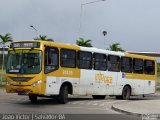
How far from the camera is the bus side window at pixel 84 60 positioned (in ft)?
84.0

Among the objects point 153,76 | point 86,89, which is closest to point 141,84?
point 153,76

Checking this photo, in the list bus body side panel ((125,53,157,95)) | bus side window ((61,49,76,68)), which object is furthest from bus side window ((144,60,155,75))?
bus side window ((61,49,76,68))

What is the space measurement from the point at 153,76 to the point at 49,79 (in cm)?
1223

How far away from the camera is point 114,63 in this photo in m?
29.0

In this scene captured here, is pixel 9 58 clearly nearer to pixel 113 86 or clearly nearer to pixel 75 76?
pixel 75 76

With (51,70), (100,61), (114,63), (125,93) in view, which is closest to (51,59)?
(51,70)

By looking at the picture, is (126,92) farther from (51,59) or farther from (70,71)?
(51,59)

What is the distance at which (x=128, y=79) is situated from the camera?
30500mm

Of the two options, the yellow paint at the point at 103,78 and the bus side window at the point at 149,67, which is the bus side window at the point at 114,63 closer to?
the yellow paint at the point at 103,78

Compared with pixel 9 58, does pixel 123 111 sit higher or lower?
lower

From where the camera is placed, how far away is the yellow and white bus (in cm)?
2236

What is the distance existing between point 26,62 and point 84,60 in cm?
452

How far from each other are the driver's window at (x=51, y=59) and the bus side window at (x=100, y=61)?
395 cm

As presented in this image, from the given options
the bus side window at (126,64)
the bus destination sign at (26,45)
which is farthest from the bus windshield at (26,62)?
the bus side window at (126,64)
